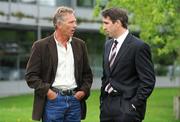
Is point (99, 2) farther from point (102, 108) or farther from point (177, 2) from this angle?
point (102, 108)

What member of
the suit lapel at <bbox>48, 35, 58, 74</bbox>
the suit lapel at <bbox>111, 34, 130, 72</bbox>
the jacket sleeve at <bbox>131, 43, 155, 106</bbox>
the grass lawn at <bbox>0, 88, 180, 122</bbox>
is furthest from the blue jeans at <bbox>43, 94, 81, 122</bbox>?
the grass lawn at <bbox>0, 88, 180, 122</bbox>

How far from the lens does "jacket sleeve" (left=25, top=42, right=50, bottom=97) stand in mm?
7047

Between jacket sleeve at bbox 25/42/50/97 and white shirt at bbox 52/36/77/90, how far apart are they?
0.54 ft

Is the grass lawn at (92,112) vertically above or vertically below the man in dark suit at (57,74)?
below

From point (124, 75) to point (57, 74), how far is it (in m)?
0.82

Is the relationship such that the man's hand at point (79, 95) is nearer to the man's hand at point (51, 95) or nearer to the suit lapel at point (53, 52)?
the man's hand at point (51, 95)

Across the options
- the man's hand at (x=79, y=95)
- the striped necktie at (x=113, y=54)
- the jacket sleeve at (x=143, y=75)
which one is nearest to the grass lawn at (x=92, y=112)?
the man's hand at (x=79, y=95)

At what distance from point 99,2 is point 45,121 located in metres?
16.7

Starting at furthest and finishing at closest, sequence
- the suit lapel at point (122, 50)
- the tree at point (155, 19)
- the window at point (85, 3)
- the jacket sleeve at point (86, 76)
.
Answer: the window at point (85, 3) → the tree at point (155, 19) → the jacket sleeve at point (86, 76) → the suit lapel at point (122, 50)

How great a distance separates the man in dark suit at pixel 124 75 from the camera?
6.74m

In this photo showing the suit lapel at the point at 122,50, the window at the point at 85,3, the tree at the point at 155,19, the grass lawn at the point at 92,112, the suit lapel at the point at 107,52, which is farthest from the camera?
the window at the point at 85,3

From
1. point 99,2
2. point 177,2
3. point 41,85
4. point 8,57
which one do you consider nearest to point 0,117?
point 177,2

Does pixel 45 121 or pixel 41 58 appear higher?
pixel 41 58

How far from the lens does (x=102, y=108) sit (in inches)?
275
